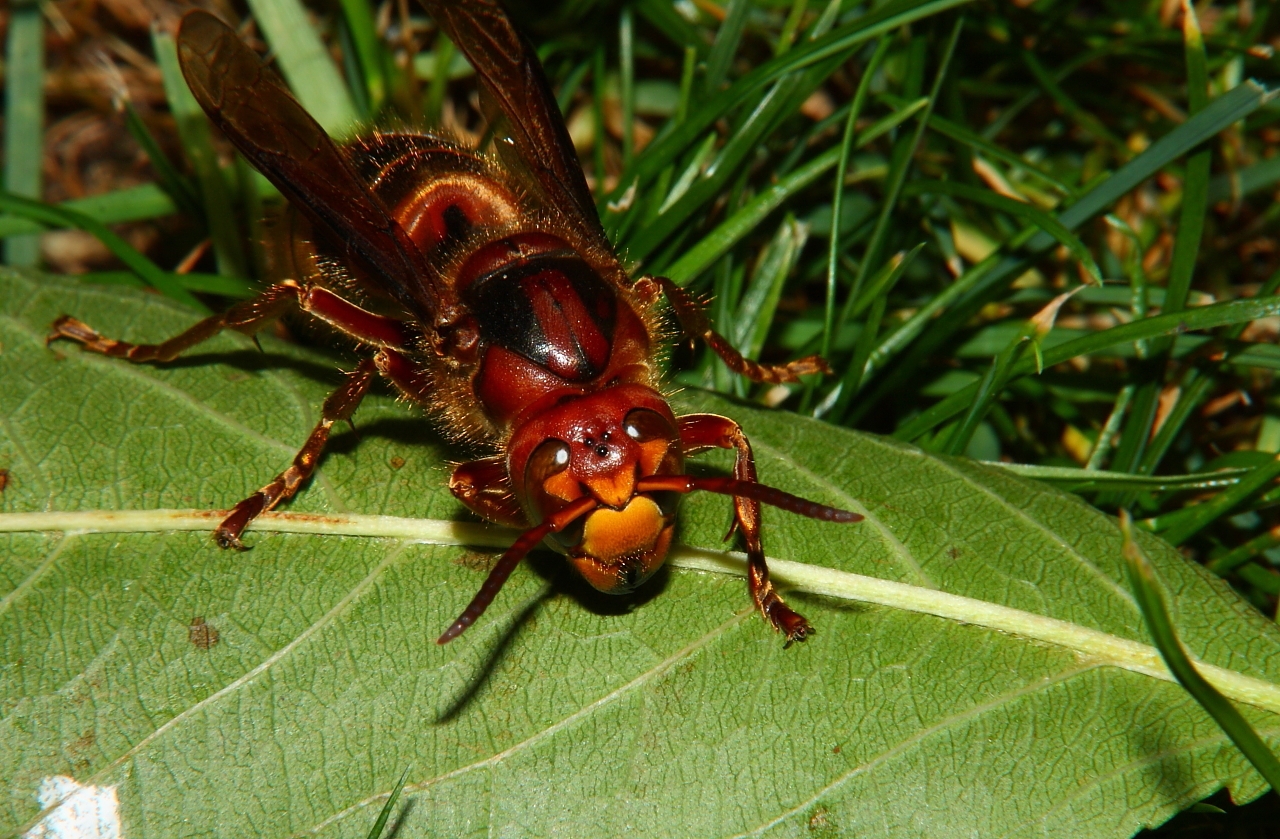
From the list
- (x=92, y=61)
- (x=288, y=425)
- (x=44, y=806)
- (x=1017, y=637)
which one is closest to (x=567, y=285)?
(x=288, y=425)

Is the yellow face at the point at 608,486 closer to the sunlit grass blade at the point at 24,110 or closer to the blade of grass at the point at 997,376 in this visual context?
the blade of grass at the point at 997,376

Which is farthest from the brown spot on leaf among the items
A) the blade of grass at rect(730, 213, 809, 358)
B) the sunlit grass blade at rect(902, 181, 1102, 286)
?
the sunlit grass blade at rect(902, 181, 1102, 286)

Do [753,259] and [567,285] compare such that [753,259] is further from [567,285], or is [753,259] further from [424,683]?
[424,683]

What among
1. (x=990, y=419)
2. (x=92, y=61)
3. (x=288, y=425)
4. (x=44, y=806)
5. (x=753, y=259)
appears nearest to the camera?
(x=44, y=806)

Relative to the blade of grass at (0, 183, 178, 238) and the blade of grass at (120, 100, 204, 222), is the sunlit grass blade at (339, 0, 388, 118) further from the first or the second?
the blade of grass at (0, 183, 178, 238)

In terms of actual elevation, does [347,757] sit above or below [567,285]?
below

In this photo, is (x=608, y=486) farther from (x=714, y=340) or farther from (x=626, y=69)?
(x=626, y=69)

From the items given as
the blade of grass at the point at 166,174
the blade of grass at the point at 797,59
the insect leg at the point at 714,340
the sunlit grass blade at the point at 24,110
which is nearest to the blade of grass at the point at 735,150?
the blade of grass at the point at 797,59
